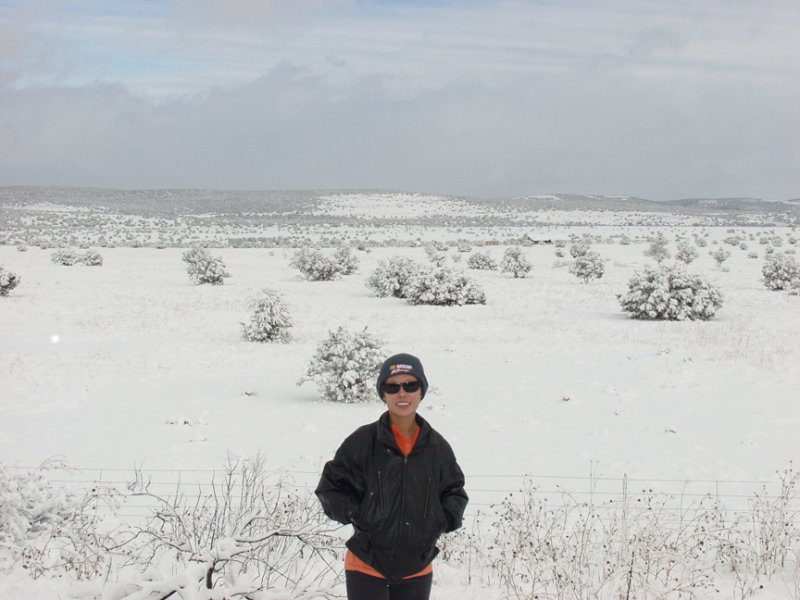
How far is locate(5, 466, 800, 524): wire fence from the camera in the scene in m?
7.42

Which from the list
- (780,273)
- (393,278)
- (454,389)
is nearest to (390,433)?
(454,389)

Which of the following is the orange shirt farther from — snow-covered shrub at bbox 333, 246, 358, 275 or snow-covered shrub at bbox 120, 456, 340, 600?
snow-covered shrub at bbox 333, 246, 358, 275

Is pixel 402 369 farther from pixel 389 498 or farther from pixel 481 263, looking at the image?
pixel 481 263

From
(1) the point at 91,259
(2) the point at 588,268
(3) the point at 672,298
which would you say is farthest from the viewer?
(1) the point at 91,259

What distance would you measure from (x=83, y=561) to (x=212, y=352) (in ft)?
36.0

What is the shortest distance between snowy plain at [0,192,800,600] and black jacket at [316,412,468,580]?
1.98 m

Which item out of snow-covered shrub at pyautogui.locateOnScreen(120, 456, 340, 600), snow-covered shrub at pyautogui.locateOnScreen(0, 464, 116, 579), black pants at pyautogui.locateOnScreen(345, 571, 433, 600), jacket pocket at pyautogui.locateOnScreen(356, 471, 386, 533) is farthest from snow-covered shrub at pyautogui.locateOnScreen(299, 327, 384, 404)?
jacket pocket at pyautogui.locateOnScreen(356, 471, 386, 533)

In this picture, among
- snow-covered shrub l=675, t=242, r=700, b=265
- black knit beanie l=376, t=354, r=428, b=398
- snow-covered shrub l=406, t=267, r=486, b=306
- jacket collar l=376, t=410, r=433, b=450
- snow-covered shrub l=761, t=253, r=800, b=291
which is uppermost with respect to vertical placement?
snow-covered shrub l=675, t=242, r=700, b=265

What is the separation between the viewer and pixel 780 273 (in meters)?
27.7

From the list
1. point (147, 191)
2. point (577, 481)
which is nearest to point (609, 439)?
point (577, 481)

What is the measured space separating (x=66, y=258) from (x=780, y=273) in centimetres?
3221

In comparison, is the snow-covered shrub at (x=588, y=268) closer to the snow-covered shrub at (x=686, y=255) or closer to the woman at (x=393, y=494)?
the snow-covered shrub at (x=686, y=255)

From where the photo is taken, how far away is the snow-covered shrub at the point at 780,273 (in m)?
27.5

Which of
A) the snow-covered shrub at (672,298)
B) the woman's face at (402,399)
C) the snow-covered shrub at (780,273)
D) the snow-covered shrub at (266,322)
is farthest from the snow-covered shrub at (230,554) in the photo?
the snow-covered shrub at (780,273)
